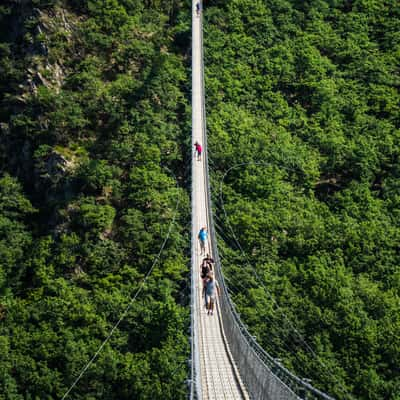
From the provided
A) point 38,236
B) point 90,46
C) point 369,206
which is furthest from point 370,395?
point 90,46

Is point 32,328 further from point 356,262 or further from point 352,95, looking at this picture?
point 352,95

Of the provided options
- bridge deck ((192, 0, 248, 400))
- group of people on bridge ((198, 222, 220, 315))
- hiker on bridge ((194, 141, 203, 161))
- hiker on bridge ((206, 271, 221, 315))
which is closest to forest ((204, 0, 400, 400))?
hiker on bridge ((194, 141, 203, 161))

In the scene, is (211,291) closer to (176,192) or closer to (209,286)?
(209,286)

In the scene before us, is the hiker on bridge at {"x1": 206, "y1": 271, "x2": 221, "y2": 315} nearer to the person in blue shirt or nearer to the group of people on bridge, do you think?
the group of people on bridge

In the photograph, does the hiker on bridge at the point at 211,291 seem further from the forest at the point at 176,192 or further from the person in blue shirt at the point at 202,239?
the forest at the point at 176,192

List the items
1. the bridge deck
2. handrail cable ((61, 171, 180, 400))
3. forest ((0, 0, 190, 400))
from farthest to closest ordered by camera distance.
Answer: forest ((0, 0, 190, 400))
handrail cable ((61, 171, 180, 400))
the bridge deck

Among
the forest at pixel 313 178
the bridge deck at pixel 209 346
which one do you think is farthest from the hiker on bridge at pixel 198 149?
the forest at pixel 313 178
